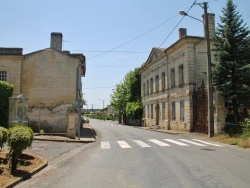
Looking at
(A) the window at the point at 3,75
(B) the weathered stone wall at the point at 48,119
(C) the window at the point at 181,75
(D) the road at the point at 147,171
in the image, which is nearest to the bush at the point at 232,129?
(D) the road at the point at 147,171

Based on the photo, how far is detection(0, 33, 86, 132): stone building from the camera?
947 inches

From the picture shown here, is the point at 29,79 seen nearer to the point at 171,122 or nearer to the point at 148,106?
the point at 171,122

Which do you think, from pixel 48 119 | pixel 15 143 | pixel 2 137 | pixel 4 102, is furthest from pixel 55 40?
pixel 15 143

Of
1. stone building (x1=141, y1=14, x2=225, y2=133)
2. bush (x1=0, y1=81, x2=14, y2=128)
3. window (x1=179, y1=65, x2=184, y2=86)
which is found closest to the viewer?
bush (x1=0, y1=81, x2=14, y2=128)

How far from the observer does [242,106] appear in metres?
20.5

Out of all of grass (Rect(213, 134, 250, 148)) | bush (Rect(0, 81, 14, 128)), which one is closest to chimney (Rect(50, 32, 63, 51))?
bush (Rect(0, 81, 14, 128))

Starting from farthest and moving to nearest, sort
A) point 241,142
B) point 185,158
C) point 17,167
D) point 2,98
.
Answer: point 2,98, point 241,142, point 185,158, point 17,167

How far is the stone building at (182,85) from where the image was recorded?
2565 cm

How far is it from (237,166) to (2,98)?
15.1m

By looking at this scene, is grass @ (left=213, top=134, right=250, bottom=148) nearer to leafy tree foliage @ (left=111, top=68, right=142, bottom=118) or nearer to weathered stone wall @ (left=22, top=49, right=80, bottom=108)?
weathered stone wall @ (left=22, top=49, right=80, bottom=108)

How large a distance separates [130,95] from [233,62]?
34.3 m

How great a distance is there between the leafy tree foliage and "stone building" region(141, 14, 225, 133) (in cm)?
1172

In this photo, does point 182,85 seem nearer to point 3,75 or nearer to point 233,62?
point 233,62

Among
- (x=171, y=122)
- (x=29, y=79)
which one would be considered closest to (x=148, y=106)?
(x=171, y=122)
